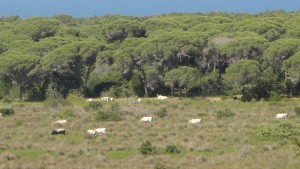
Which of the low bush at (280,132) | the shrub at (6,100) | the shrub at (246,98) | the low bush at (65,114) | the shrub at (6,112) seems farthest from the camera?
the shrub at (6,100)

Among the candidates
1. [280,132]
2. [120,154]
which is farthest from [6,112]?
[280,132]

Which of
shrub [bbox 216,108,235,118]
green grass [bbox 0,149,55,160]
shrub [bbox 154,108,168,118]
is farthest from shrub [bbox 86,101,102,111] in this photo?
green grass [bbox 0,149,55,160]

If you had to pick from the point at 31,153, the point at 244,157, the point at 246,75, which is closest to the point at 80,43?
the point at 246,75

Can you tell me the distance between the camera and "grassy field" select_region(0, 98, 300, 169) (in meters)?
19.1

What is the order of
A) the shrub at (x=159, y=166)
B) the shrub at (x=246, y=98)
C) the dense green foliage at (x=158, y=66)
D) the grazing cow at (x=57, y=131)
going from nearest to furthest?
the shrub at (x=159, y=166)
the grazing cow at (x=57, y=131)
the shrub at (x=246, y=98)
the dense green foliage at (x=158, y=66)

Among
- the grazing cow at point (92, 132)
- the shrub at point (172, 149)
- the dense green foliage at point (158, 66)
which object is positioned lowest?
the shrub at point (172, 149)

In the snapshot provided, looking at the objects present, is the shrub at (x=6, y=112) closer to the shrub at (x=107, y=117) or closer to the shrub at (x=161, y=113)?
the shrub at (x=107, y=117)

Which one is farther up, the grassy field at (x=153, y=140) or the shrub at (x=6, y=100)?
the shrub at (x=6, y=100)

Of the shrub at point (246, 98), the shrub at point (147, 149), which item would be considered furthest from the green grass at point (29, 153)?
the shrub at point (246, 98)

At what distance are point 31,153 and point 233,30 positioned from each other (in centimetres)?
→ 3850

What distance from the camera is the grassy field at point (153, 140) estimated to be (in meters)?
19.1

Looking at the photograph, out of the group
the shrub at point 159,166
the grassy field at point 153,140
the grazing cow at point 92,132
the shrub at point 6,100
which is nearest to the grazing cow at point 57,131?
the grassy field at point 153,140

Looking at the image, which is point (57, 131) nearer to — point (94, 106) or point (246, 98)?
point (94, 106)

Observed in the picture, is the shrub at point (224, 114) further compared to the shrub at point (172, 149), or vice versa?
the shrub at point (224, 114)
